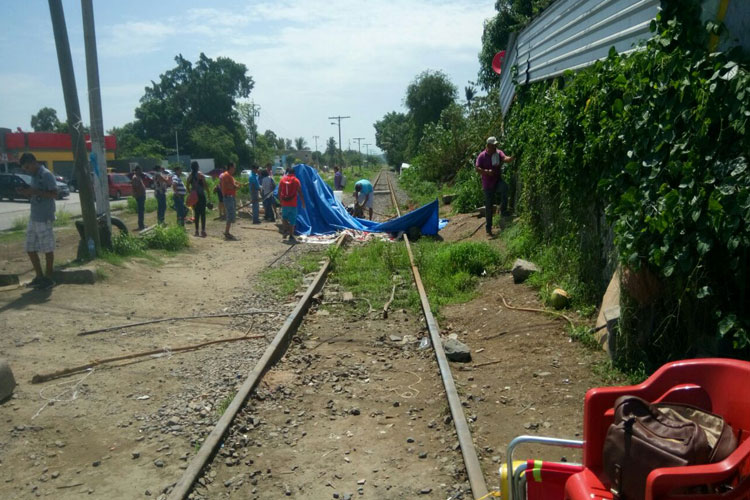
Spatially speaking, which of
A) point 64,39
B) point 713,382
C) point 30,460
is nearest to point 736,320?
point 713,382

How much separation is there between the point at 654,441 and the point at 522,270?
636 cm

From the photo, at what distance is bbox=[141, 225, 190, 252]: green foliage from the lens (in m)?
12.9

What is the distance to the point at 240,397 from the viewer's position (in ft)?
17.0

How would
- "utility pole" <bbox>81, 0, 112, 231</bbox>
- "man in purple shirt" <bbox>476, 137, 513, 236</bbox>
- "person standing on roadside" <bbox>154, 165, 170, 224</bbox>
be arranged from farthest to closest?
"person standing on roadside" <bbox>154, 165, 170, 224</bbox> → "man in purple shirt" <bbox>476, 137, 513, 236</bbox> → "utility pole" <bbox>81, 0, 112, 231</bbox>

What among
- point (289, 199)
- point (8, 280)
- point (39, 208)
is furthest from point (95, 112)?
point (289, 199)

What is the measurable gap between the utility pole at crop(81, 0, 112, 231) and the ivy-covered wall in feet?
28.3

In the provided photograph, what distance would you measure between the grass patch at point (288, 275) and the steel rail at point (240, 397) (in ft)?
2.63

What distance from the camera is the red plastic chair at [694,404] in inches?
82.0

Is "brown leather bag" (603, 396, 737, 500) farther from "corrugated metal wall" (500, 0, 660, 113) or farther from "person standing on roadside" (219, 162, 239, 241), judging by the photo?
"person standing on roadside" (219, 162, 239, 241)

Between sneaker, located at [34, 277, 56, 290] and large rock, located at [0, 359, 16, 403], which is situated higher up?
sneaker, located at [34, 277, 56, 290]

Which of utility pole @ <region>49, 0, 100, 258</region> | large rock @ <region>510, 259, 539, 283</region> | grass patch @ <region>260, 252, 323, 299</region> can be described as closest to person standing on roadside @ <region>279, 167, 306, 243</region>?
grass patch @ <region>260, 252, 323, 299</region>

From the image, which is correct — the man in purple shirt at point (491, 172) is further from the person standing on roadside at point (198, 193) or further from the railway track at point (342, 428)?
the person standing on roadside at point (198, 193)

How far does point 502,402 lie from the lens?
5219mm

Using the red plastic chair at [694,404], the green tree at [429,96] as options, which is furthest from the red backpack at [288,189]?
the green tree at [429,96]
